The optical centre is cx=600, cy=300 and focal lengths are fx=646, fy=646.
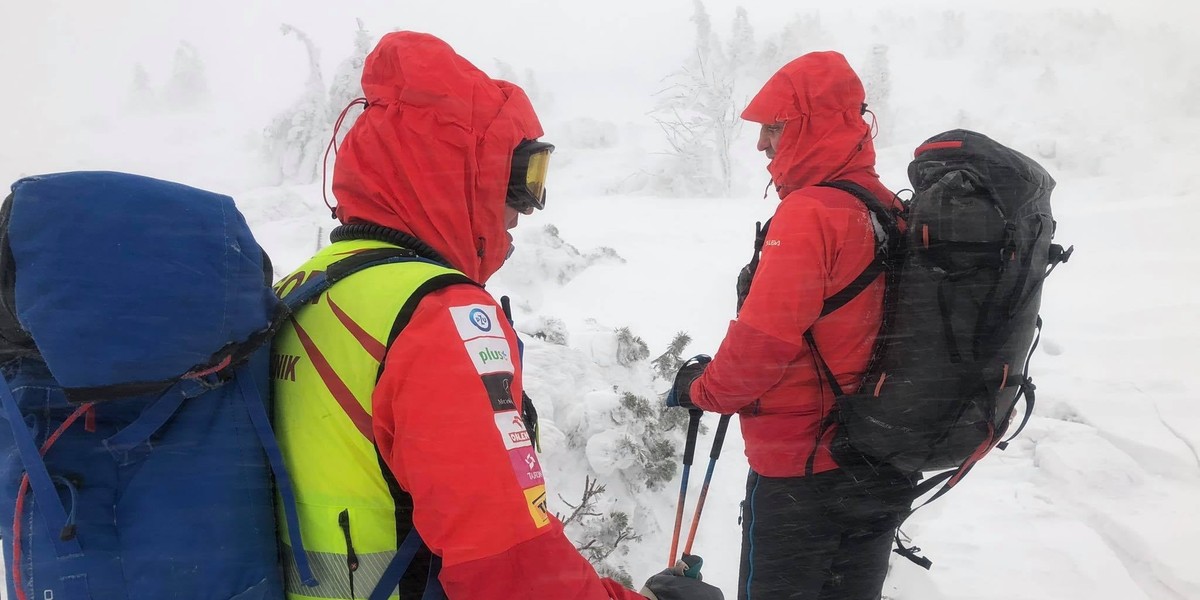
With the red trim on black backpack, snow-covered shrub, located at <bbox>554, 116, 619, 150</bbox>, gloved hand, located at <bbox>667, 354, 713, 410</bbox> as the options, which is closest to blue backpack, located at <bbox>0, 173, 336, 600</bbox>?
gloved hand, located at <bbox>667, 354, 713, 410</bbox>

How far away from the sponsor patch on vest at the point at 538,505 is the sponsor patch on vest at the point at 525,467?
1cm

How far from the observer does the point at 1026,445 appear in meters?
5.34

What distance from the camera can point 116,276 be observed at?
972mm

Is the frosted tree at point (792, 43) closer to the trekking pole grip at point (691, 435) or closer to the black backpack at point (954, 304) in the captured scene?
the trekking pole grip at point (691, 435)

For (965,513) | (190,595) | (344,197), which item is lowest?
(965,513)

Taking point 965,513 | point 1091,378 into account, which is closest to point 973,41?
point 1091,378

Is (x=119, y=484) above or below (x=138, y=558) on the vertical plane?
above

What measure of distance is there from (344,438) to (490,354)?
331 mm

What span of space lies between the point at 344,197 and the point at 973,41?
44977mm

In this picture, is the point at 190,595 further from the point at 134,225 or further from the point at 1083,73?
the point at 1083,73

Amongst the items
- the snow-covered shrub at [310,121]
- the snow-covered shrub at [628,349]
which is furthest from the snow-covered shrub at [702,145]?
the snow-covered shrub at [628,349]

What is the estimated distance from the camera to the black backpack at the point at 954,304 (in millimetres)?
2164

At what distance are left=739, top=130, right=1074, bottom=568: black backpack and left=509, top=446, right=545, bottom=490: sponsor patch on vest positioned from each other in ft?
4.94

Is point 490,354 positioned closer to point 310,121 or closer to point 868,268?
point 868,268
